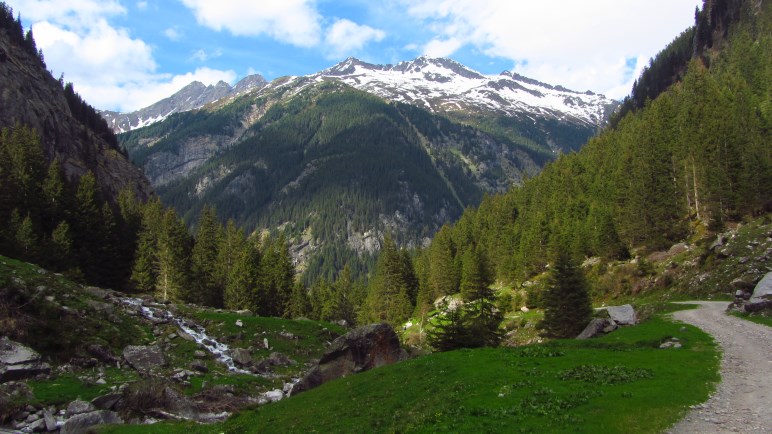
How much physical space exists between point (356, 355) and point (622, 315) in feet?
76.1

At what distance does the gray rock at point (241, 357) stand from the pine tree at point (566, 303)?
29.5 m

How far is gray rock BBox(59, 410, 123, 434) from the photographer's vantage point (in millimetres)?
23377

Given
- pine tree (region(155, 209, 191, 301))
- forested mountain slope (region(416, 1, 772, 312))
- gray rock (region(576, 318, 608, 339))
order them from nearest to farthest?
gray rock (region(576, 318, 608, 339)), forested mountain slope (region(416, 1, 772, 312)), pine tree (region(155, 209, 191, 301))

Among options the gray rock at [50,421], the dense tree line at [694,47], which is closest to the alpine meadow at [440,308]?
the gray rock at [50,421]

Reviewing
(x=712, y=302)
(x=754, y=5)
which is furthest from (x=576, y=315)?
(x=754, y=5)

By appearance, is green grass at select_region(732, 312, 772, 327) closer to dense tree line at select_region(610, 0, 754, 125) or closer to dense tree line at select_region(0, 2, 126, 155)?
dense tree line at select_region(610, 0, 754, 125)

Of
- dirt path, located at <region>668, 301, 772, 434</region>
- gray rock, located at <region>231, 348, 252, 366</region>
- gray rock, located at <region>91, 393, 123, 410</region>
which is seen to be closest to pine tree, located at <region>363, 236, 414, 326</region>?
A: gray rock, located at <region>231, 348, 252, 366</region>

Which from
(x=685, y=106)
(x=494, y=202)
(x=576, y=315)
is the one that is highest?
(x=685, y=106)

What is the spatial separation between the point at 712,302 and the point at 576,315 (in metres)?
12.6

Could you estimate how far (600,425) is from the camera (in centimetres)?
1464

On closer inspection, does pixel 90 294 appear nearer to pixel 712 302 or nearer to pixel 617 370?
pixel 617 370

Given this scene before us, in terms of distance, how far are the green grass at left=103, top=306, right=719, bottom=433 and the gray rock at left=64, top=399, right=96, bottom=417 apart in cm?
383

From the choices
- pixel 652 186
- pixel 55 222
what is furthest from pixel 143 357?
pixel 652 186

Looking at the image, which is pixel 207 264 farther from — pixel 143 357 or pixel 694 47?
pixel 694 47
